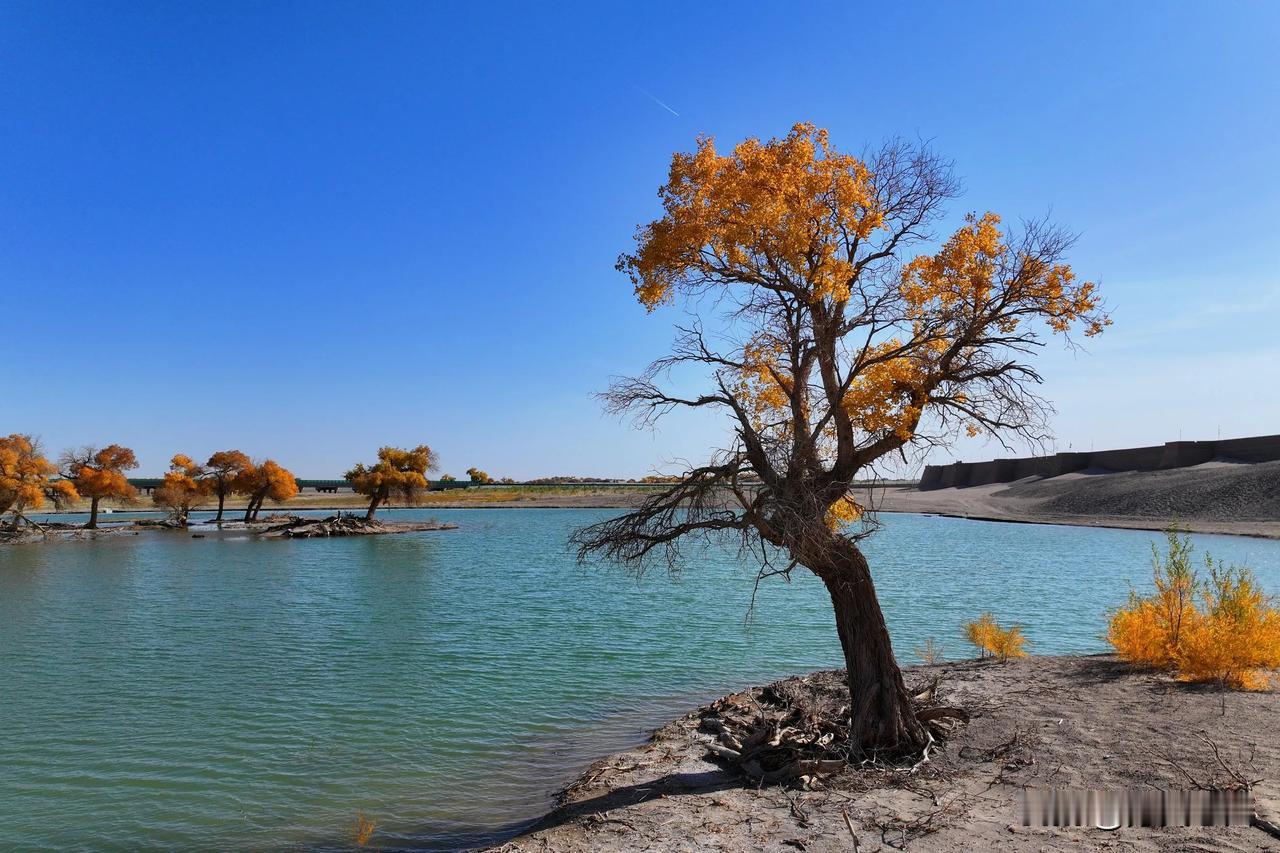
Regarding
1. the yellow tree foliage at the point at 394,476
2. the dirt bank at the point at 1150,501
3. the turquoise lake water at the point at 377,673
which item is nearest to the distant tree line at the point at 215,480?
the yellow tree foliage at the point at 394,476

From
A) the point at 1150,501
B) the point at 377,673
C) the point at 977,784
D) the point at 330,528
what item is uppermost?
the point at 1150,501

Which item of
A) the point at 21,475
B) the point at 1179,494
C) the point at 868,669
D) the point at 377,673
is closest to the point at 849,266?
the point at 868,669

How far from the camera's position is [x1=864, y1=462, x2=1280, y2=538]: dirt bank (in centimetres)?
5444

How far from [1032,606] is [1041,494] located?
69666mm

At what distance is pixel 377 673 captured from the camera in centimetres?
1616

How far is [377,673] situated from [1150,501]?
2773 inches

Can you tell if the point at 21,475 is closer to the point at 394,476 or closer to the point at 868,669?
the point at 394,476

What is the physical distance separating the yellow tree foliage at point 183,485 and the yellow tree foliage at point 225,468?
0.95m

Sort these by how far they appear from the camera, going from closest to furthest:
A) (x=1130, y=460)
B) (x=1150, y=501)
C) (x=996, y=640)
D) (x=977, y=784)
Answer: (x=977, y=784) < (x=996, y=640) < (x=1150, y=501) < (x=1130, y=460)

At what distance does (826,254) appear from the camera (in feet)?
29.2

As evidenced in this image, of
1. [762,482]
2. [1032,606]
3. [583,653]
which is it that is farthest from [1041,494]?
[762,482]

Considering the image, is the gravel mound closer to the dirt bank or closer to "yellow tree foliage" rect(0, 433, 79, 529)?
the dirt bank

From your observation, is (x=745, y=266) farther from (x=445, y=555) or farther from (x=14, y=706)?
(x=445, y=555)

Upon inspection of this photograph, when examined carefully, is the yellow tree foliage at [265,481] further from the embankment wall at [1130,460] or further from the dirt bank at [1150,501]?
the embankment wall at [1130,460]
